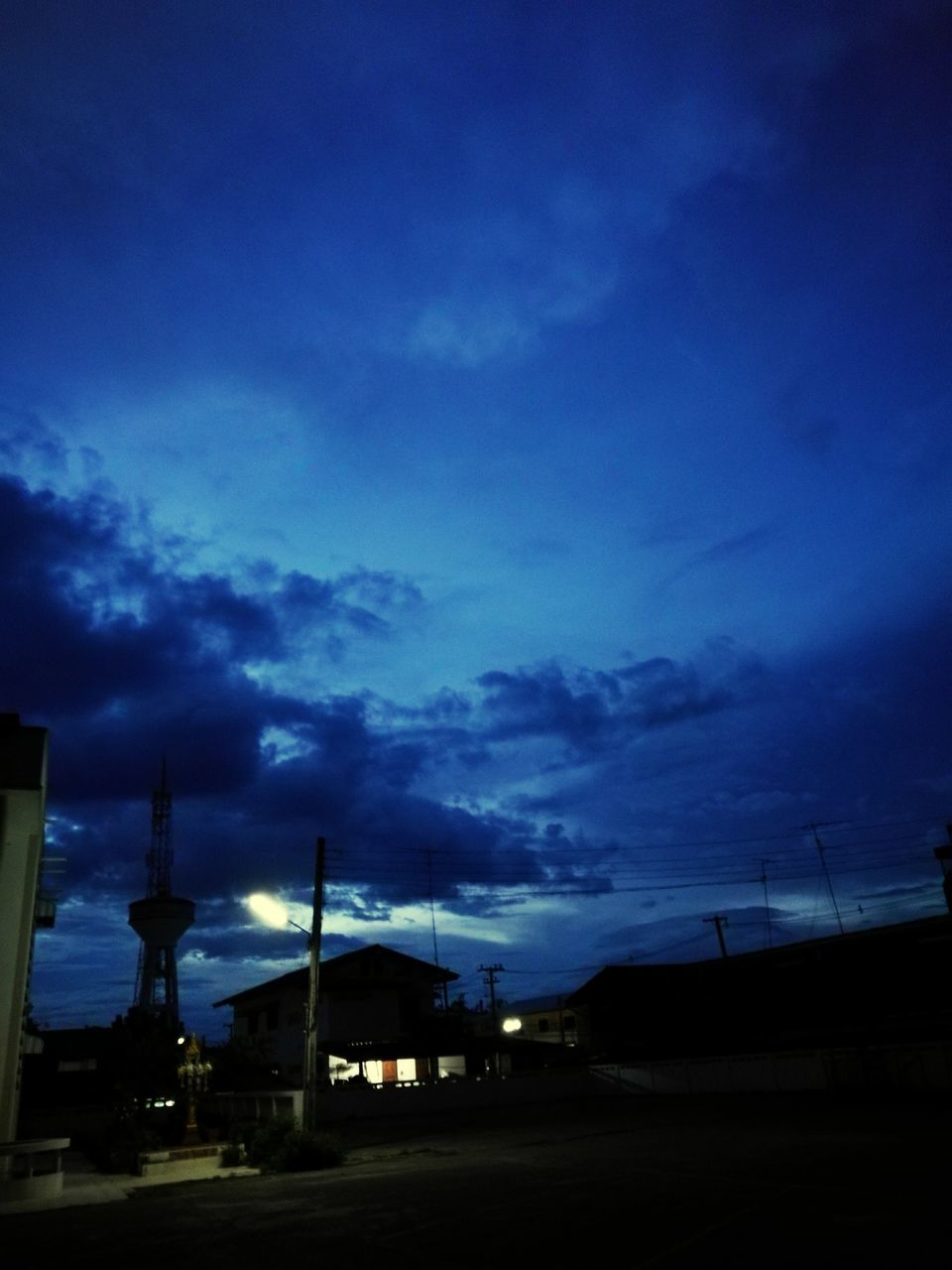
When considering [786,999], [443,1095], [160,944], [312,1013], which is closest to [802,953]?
[786,999]

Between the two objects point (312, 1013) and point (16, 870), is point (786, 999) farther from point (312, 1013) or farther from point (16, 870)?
point (16, 870)

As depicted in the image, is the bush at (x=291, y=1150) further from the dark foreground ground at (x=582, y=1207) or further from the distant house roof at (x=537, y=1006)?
the distant house roof at (x=537, y=1006)

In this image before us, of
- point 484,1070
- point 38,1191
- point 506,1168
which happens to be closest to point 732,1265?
point 506,1168

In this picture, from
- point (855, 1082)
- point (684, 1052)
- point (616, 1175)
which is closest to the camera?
point (616, 1175)

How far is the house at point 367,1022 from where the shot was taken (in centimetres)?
4744

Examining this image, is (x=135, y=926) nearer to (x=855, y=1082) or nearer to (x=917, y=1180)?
(x=855, y=1082)

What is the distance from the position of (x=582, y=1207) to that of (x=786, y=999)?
108ft

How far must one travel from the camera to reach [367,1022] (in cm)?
5153

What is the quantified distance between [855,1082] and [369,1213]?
80.5ft

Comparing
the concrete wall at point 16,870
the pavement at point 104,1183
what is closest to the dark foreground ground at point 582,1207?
the pavement at point 104,1183

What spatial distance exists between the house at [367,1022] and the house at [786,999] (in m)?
8.77

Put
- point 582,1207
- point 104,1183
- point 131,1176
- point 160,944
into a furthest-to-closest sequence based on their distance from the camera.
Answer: point 160,944
point 131,1176
point 104,1183
point 582,1207

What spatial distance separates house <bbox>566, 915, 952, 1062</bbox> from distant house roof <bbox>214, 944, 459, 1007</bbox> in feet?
28.9

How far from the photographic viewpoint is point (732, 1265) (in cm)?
956
